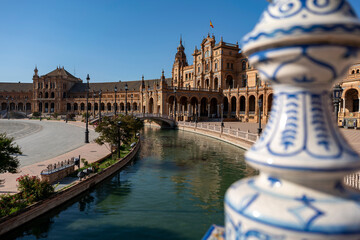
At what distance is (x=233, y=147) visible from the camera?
2650 centimetres

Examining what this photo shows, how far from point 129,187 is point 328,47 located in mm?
12952

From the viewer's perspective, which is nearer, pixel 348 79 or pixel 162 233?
pixel 162 233

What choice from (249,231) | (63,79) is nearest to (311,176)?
(249,231)

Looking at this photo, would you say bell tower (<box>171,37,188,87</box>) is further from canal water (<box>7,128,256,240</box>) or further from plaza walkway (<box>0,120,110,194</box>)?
canal water (<box>7,128,256,240</box>)

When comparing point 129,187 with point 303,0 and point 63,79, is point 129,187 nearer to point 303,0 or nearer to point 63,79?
point 303,0

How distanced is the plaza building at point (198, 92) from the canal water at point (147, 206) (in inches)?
723

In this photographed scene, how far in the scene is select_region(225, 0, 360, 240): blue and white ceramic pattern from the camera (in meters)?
1.46

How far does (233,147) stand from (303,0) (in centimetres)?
2561

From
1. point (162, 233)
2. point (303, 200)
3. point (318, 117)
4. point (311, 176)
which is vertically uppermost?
point (318, 117)

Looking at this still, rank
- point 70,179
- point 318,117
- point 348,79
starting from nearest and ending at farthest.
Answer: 1. point 318,117
2. point 70,179
3. point 348,79

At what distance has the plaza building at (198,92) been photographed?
5109cm

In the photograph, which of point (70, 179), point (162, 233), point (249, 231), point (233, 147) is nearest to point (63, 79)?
point (233, 147)

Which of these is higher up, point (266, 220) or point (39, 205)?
point (266, 220)

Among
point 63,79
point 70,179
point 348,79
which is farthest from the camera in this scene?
point 63,79
